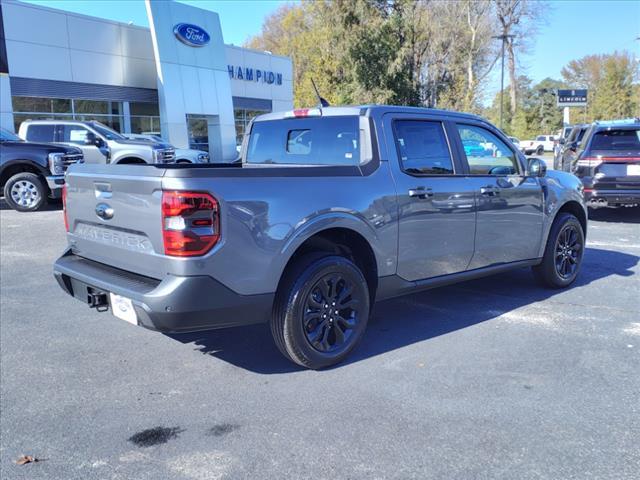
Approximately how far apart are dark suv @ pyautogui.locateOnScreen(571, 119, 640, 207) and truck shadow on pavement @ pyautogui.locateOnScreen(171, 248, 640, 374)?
3.65 m

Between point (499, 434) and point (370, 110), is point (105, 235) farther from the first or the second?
point (499, 434)

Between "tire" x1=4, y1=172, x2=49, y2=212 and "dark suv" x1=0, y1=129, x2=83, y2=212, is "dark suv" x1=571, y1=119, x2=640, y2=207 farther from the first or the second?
"tire" x1=4, y1=172, x2=49, y2=212

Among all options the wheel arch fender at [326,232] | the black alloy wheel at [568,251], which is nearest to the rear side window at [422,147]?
the wheel arch fender at [326,232]

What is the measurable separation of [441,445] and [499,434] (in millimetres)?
365

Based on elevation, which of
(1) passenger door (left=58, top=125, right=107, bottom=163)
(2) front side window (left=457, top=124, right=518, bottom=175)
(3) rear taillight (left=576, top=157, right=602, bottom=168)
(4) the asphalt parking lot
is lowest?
(4) the asphalt parking lot

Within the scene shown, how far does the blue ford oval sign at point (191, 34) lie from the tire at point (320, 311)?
2420 centimetres

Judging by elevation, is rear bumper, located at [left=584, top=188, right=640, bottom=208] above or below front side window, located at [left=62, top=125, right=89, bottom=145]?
below

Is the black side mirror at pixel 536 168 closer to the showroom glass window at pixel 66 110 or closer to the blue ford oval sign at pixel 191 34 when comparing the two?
the showroom glass window at pixel 66 110

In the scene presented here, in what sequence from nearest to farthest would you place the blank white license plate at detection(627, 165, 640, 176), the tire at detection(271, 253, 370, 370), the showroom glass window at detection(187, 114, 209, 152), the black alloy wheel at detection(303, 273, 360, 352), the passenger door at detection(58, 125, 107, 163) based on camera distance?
1. the tire at detection(271, 253, 370, 370)
2. the black alloy wheel at detection(303, 273, 360, 352)
3. the blank white license plate at detection(627, 165, 640, 176)
4. the passenger door at detection(58, 125, 107, 163)
5. the showroom glass window at detection(187, 114, 209, 152)

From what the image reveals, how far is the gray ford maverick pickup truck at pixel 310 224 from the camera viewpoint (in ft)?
10.8

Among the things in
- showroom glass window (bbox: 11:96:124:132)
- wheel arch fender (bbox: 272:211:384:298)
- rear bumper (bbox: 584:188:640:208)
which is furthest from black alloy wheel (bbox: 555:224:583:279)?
showroom glass window (bbox: 11:96:124:132)

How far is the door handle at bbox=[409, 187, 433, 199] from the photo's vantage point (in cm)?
436

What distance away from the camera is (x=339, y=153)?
446 cm

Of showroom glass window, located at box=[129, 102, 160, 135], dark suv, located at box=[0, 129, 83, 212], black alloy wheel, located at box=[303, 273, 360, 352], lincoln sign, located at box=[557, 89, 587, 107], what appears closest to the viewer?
black alloy wheel, located at box=[303, 273, 360, 352]
